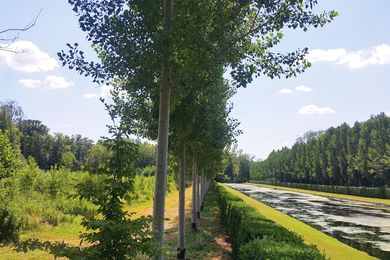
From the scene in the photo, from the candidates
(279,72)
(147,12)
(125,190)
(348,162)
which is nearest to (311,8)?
(279,72)

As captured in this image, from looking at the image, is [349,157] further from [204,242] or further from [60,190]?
[204,242]

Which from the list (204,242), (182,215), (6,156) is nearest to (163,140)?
(182,215)

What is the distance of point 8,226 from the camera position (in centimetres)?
1336

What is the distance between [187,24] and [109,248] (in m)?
3.86

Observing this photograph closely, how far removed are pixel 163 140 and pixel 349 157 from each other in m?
68.3

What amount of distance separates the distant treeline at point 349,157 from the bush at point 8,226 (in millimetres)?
52275

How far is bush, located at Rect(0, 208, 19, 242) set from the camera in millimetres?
13172

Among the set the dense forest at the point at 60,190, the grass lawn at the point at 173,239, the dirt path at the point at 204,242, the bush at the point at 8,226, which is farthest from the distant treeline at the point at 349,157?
the bush at the point at 8,226

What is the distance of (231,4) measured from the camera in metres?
6.85

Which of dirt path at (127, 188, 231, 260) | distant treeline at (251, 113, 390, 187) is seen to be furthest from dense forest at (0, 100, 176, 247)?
distant treeline at (251, 113, 390, 187)

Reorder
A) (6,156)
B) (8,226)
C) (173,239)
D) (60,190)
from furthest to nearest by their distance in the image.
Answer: (60,190) < (6,156) < (173,239) < (8,226)

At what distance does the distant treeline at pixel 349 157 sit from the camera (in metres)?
59.2

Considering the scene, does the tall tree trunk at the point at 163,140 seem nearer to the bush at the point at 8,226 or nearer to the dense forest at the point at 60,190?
the dense forest at the point at 60,190

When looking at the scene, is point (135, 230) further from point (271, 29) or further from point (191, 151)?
point (191, 151)
